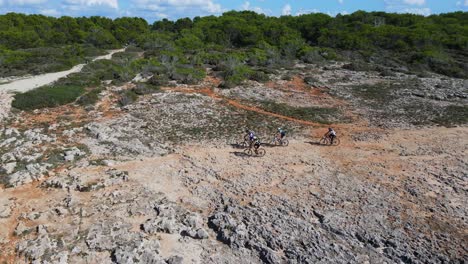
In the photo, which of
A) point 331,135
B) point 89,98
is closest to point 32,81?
point 89,98

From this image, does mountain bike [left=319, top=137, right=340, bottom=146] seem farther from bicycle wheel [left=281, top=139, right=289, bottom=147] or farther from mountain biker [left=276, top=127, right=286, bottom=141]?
mountain biker [left=276, top=127, right=286, bottom=141]

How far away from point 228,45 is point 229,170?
55.1 m

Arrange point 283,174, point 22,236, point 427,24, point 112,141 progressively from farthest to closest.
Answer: point 427,24, point 112,141, point 283,174, point 22,236

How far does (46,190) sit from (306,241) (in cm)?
1391

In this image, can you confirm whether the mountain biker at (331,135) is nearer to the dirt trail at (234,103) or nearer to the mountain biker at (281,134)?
the mountain biker at (281,134)

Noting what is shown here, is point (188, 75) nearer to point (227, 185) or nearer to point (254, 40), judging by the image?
point (227, 185)

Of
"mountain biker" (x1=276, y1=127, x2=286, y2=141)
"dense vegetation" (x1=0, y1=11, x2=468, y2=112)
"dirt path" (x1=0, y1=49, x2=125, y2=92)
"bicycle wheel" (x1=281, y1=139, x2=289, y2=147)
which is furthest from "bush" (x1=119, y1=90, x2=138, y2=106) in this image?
"bicycle wheel" (x1=281, y1=139, x2=289, y2=147)

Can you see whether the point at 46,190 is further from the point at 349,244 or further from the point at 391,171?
the point at 391,171

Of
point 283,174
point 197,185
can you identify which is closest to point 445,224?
point 283,174

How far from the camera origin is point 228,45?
7562cm

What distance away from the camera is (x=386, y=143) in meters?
28.1

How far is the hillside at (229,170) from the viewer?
17047 millimetres

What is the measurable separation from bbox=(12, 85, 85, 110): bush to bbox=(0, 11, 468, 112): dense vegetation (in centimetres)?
15

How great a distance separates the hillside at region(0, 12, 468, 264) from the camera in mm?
17047
